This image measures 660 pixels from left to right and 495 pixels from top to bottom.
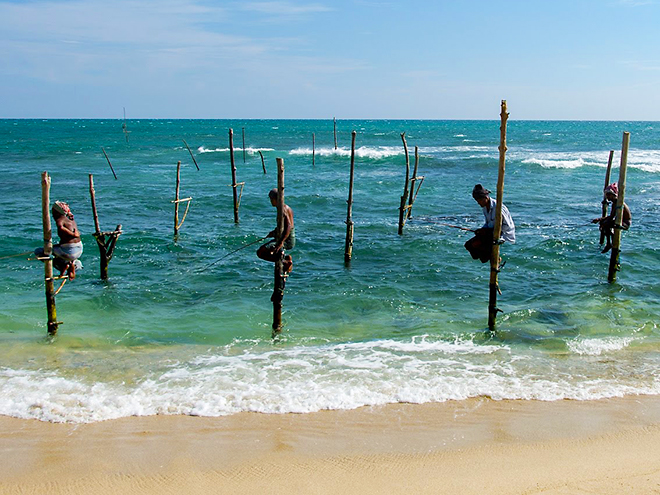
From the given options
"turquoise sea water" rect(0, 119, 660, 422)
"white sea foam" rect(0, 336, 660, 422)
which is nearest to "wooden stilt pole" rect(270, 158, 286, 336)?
"turquoise sea water" rect(0, 119, 660, 422)

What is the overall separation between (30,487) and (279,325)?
4.84m

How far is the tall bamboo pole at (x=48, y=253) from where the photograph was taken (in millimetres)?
8922

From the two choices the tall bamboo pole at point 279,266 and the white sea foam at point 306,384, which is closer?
the white sea foam at point 306,384

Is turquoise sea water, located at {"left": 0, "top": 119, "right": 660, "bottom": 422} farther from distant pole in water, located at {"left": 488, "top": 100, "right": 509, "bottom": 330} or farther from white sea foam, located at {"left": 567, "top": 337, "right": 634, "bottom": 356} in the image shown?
distant pole in water, located at {"left": 488, "top": 100, "right": 509, "bottom": 330}

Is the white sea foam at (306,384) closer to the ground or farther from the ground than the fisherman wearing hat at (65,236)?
closer to the ground

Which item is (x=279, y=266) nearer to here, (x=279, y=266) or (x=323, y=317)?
(x=279, y=266)

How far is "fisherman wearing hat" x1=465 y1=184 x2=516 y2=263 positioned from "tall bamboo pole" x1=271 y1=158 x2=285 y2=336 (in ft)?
9.22

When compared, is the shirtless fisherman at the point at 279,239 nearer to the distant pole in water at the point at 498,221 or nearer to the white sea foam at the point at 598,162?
the distant pole in water at the point at 498,221

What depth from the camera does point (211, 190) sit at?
28.5 metres

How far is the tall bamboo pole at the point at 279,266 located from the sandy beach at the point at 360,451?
2935 millimetres

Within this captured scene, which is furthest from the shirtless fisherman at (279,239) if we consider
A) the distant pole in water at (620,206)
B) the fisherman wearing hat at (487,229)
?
the distant pole in water at (620,206)

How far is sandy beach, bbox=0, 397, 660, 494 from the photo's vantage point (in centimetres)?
577

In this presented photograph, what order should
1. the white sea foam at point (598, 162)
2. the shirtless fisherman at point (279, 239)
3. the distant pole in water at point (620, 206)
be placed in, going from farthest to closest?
the white sea foam at point (598, 162), the distant pole in water at point (620, 206), the shirtless fisherman at point (279, 239)

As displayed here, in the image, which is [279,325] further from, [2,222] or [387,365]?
[2,222]
